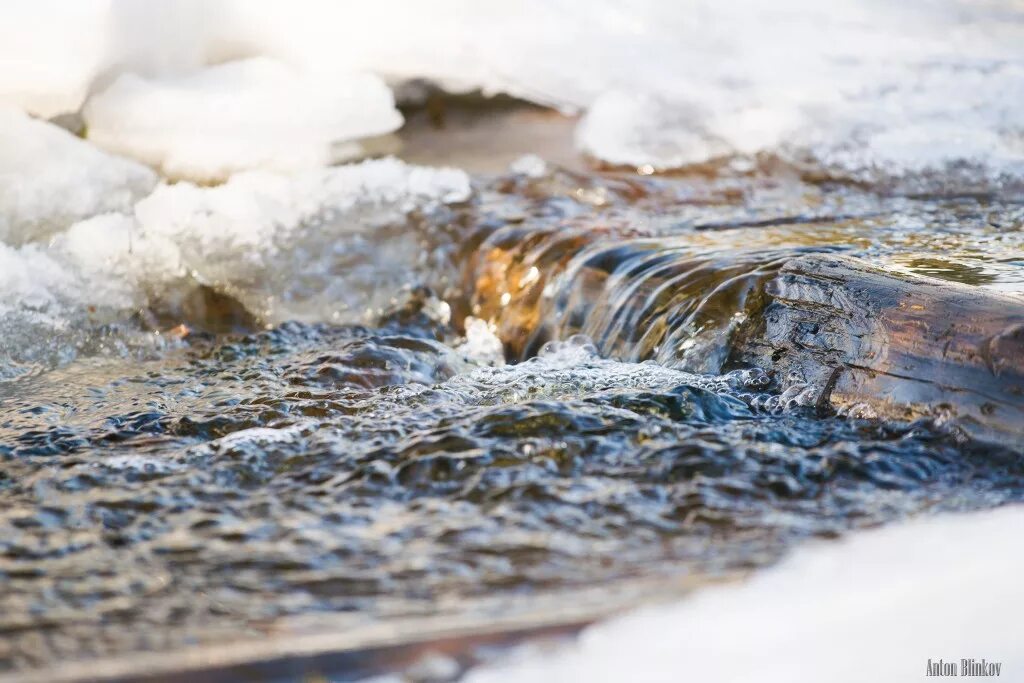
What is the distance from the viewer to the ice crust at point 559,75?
393 centimetres

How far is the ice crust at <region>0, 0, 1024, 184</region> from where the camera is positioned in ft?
12.9

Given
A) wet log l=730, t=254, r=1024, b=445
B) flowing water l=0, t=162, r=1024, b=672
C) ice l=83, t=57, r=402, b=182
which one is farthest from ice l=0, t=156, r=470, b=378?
wet log l=730, t=254, r=1024, b=445

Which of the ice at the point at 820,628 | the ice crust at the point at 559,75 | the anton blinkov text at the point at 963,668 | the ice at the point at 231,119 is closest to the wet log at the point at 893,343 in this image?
the ice at the point at 820,628

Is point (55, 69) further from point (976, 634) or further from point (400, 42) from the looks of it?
point (976, 634)

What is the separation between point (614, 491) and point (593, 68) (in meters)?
3.33

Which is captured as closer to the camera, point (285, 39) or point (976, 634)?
point (976, 634)

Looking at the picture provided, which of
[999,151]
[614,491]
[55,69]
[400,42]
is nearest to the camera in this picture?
[614,491]

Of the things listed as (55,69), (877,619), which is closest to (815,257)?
(877,619)

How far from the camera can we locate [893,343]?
2.29 metres

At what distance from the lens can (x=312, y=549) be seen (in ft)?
5.74

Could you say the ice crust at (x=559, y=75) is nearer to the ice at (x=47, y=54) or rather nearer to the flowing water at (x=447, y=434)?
the ice at (x=47, y=54)

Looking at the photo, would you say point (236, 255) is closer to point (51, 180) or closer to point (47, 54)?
point (51, 180)

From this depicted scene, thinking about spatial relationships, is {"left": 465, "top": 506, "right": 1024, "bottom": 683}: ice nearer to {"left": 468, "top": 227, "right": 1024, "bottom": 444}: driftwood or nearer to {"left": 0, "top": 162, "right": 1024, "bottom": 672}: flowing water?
{"left": 0, "top": 162, "right": 1024, "bottom": 672}: flowing water

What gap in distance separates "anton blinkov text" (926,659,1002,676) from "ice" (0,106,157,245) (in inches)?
115
